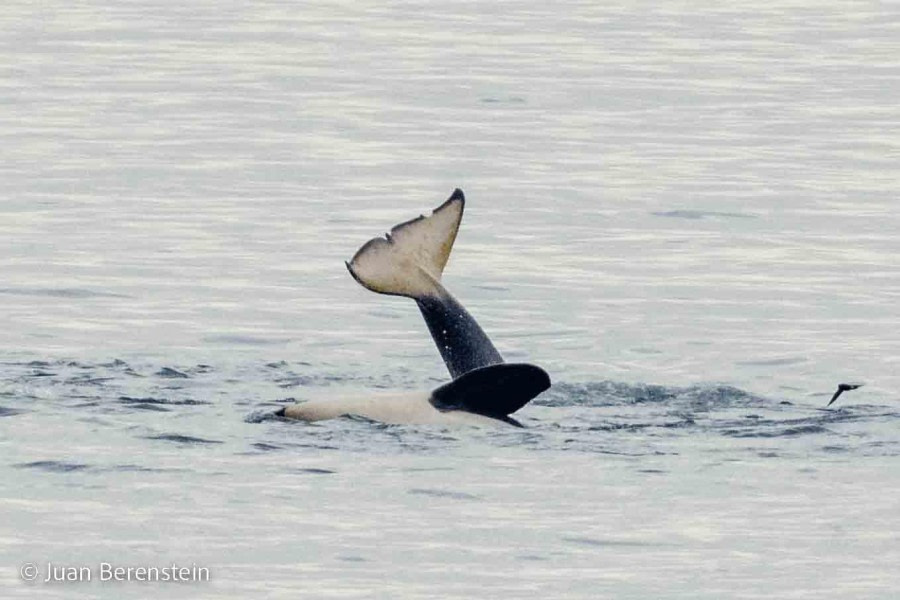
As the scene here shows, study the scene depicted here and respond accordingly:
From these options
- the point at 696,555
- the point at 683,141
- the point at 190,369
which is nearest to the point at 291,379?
the point at 190,369

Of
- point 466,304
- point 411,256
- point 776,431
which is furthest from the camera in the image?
point 466,304

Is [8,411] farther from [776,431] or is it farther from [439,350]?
[776,431]

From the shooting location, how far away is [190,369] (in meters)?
18.0

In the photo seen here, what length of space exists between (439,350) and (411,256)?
74cm

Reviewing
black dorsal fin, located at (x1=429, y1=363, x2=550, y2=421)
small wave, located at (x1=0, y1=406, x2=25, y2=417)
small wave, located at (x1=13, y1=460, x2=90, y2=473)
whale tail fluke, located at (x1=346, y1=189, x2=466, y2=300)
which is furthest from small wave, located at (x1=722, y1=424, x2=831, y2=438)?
small wave, located at (x1=0, y1=406, x2=25, y2=417)

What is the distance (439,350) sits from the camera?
54.9 feet

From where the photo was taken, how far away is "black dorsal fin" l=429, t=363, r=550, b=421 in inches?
606

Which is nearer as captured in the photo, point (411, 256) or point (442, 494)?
point (442, 494)

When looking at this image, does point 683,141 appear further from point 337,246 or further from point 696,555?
point 696,555

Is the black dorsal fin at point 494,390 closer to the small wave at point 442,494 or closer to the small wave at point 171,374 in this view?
the small wave at point 442,494

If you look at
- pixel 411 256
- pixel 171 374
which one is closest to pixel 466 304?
pixel 171 374

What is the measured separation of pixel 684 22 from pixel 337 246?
2542 cm

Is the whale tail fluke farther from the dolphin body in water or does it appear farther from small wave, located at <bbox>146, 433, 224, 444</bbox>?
small wave, located at <bbox>146, 433, 224, 444</bbox>

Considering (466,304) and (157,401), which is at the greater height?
(466,304)
